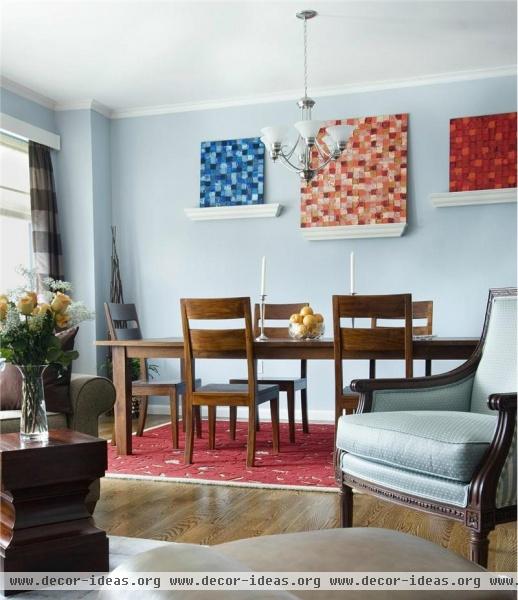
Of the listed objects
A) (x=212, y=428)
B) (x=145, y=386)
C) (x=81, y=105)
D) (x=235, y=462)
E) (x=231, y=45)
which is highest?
(x=231, y=45)

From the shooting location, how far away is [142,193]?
6.06 meters

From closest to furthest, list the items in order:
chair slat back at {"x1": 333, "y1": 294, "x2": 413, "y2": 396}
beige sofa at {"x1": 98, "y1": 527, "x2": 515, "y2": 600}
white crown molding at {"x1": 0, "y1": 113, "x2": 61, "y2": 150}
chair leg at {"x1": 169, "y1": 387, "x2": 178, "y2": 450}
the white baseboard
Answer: beige sofa at {"x1": 98, "y1": 527, "x2": 515, "y2": 600}, chair slat back at {"x1": 333, "y1": 294, "x2": 413, "y2": 396}, chair leg at {"x1": 169, "y1": 387, "x2": 178, "y2": 450}, white crown molding at {"x1": 0, "y1": 113, "x2": 61, "y2": 150}, the white baseboard

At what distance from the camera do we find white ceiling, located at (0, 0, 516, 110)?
4.09 meters

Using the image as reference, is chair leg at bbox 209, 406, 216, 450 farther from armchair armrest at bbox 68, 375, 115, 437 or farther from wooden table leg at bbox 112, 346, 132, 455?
armchair armrest at bbox 68, 375, 115, 437

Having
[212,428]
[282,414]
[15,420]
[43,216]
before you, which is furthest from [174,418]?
[43,216]

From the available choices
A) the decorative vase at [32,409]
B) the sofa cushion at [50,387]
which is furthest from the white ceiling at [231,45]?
the decorative vase at [32,409]

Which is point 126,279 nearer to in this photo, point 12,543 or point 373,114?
point 373,114

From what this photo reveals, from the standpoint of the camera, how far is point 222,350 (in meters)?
3.69

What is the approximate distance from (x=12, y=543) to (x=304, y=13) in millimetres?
3331

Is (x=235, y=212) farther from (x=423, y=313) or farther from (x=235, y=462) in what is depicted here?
(x=235, y=462)

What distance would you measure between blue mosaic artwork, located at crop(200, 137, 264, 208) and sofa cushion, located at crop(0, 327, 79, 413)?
9.85ft

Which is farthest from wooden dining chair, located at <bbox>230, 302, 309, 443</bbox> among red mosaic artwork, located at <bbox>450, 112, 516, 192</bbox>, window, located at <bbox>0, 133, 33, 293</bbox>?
window, located at <bbox>0, 133, 33, 293</bbox>

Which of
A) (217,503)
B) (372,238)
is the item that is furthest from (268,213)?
(217,503)

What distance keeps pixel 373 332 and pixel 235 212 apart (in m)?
2.58
